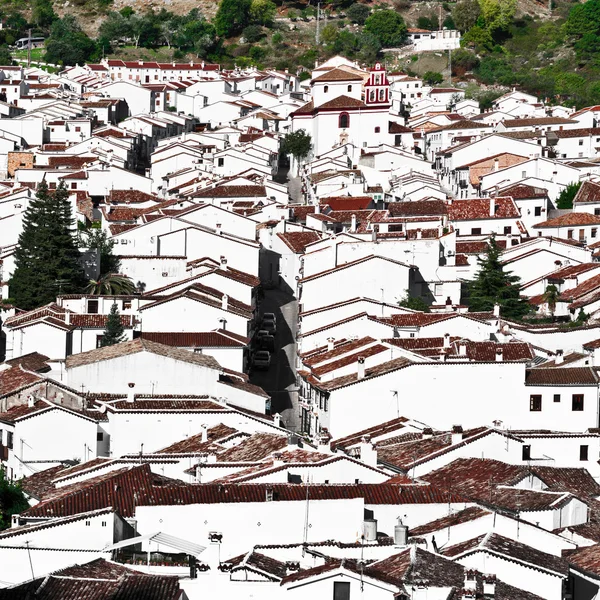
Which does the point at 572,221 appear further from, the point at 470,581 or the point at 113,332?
the point at 470,581

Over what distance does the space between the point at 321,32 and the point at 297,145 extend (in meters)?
54.2

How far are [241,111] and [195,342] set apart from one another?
61.0m

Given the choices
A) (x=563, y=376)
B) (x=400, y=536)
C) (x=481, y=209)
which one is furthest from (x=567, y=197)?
(x=400, y=536)

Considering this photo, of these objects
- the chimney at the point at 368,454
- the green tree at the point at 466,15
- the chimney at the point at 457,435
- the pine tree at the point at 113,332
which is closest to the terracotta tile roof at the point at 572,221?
the pine tree at the point at 113,332

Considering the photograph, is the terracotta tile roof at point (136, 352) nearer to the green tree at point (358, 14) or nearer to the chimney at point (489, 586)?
the chimney at point (489, 586)

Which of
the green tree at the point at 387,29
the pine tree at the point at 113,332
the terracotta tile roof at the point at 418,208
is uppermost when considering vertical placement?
the pine tree at the point at 113,332

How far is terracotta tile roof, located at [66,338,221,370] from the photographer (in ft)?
168

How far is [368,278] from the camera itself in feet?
206

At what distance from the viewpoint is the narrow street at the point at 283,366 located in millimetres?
54969

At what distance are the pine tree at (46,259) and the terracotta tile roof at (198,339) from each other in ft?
27.4

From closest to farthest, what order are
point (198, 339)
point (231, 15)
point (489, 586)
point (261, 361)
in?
point (489, 586), point (198, 339), point (261, 361), point (231, 15)

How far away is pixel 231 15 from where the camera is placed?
153 meters

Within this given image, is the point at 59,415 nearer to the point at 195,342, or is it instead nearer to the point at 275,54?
the point at 195,342

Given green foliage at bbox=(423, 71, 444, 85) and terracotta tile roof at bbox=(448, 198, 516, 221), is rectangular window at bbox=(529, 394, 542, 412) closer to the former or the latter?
terracotta tile roof at bbox=(448, 198, 516, 221)
